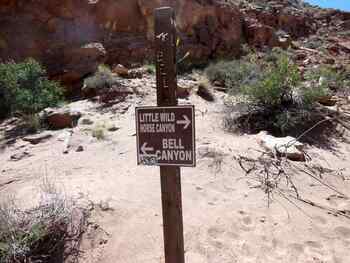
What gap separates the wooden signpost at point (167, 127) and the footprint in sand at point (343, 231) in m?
2.19

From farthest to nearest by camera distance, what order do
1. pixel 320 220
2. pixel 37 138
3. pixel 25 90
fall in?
pixel 25 90
pixel 37 138
pixel 320 220

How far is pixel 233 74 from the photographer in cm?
949

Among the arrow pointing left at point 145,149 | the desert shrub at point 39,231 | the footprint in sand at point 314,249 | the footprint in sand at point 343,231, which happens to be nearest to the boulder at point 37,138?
the desert shrub at point 39,231

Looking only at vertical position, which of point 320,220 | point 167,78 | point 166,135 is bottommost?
point 320,220

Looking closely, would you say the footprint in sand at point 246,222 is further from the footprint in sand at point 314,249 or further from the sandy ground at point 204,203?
the footprint in sand at point 314,249

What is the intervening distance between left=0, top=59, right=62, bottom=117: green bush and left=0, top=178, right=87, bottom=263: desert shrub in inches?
209

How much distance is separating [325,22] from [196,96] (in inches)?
460

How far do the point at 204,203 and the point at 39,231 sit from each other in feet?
6.11

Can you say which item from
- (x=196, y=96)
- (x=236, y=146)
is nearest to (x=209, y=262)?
(x=236, y=146)

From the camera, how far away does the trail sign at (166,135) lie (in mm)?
1942

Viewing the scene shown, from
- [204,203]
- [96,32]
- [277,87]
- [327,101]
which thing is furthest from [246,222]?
[96,32]

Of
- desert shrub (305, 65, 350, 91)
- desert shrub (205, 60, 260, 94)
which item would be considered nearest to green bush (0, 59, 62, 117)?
desert shrub (205, 60, 260, 94)

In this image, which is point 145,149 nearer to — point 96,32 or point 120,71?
point 120,71

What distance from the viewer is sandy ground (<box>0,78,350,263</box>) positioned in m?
3.08
